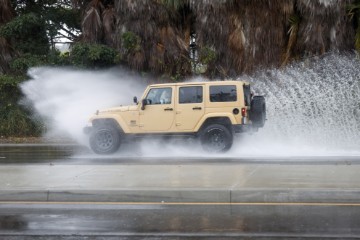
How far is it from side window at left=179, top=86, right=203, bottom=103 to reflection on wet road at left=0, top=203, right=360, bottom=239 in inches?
296

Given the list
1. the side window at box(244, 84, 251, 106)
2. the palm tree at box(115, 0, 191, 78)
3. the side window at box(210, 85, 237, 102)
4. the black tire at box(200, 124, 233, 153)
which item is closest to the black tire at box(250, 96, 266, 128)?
the side window at box(244, 84, 251, 106)

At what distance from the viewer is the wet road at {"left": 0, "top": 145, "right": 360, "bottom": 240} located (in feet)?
24.0

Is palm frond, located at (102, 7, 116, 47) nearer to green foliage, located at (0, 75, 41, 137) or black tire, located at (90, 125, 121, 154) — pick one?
green foliage, located at (0, 75, 41, 137)

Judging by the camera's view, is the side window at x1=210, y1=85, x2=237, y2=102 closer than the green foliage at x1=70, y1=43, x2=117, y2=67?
Yes

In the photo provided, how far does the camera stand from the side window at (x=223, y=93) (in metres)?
16.0

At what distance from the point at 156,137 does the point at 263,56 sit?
7.22 metres

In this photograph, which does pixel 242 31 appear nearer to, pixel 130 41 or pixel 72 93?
pixel 130 41

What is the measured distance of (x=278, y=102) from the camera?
19750 millimetres

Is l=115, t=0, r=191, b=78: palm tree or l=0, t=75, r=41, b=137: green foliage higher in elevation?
l=115, t=0, r=191, b=78: palm tree

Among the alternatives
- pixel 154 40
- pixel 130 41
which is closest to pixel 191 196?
pixel 130 41

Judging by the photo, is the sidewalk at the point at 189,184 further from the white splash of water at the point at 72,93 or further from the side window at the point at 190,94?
the white splash of water at the point at 72,93

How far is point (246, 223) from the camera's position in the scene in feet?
25.7

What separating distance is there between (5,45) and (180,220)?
2112 centimetres

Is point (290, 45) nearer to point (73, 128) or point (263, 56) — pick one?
point (263, 56)
